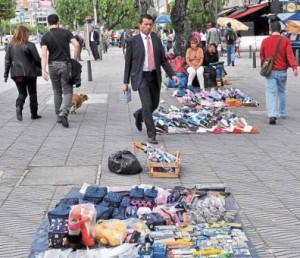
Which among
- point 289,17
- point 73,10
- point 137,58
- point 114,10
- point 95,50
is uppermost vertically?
point 73,10

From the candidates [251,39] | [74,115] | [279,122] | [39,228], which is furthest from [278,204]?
[251,39]

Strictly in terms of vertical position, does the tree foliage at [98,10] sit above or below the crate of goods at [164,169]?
above

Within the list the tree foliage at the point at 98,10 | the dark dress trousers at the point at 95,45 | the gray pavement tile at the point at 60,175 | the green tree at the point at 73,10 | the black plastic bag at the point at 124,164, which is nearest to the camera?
the gray pavement tile at the point at 60,175

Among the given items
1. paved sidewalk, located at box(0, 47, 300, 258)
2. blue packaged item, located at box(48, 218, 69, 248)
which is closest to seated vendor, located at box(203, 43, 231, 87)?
paved sidewalk, located at box(0, 47, 300, 258)

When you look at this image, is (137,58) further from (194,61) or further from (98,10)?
(98,10)

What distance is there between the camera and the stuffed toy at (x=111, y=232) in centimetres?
442


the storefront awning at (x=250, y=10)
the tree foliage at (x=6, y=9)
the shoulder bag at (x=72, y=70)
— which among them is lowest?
the shoulder bag at (x=72, y=70)

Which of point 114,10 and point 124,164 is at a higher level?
point 114,10

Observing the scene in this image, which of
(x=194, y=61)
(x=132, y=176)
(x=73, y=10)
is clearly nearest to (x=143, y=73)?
(x=132, y=176)

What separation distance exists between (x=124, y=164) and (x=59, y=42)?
406 cm

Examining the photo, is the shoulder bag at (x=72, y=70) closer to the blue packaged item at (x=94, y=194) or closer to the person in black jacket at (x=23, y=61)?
the person in black jacket at (x=23, y=61)

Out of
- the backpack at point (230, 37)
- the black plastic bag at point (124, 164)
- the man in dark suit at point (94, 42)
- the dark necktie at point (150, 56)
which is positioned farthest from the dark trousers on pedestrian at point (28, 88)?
the man in dark suit at point (94, 42)

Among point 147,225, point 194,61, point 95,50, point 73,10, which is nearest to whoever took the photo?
point 147,225

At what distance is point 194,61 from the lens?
14.4 m
